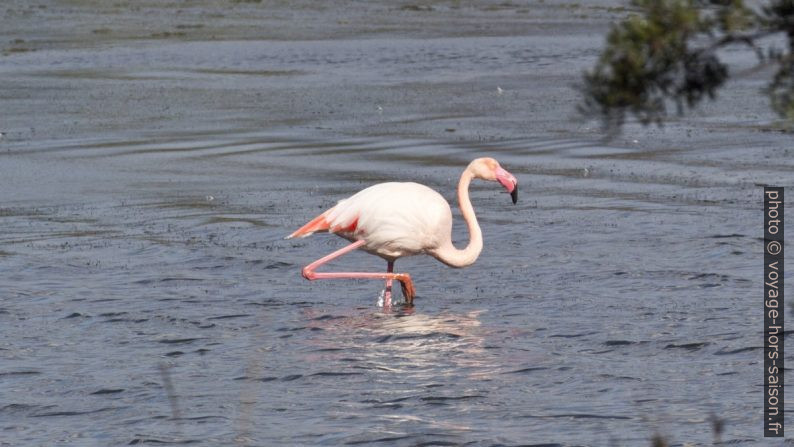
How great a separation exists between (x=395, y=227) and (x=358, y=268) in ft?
4.29

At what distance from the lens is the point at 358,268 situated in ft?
36.4

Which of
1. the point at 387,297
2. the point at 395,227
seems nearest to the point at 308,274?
the point at 387,297

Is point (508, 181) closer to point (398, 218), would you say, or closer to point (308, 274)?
point (398, 218)

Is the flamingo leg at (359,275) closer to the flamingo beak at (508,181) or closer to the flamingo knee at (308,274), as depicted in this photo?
the flamingo knee at (308,274)

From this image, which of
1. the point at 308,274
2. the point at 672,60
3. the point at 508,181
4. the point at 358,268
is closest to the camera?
the point at 672,60

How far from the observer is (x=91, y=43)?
24.0m

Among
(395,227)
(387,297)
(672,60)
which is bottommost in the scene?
(387,297)

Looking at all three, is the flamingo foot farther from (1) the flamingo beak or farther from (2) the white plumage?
(1) the flamingo beak

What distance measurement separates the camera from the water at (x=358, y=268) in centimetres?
708

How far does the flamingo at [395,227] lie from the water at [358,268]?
0.24m

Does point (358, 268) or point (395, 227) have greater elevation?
point (395, 227)

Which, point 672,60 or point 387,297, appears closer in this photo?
point 672,60

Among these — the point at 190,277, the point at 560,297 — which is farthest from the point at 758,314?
the point at 190,277

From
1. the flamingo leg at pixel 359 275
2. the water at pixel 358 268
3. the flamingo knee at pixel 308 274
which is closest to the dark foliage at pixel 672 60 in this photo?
the water at pixel 358 268
